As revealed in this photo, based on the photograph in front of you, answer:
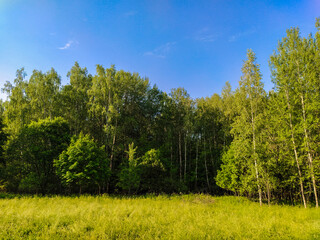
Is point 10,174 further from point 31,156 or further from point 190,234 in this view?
point 190,234

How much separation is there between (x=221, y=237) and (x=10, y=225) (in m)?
9.38

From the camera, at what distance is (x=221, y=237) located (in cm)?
725

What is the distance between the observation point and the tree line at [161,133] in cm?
1697

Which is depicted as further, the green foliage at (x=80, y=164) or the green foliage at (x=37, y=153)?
the green foliage at (x=37, y=153)

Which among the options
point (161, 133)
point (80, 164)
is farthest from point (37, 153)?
point (161, 133)

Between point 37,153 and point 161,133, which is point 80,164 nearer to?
point 37,153

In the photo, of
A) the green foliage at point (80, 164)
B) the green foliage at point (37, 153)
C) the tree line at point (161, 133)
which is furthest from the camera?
the green foliage at point (37, 153)

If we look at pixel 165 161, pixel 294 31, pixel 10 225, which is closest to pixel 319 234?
pixel 10 225

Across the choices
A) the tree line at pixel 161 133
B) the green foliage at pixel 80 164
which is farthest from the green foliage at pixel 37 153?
the green foliage at pixel 80 164

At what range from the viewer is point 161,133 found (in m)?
35.8

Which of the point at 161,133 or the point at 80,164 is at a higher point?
the point at 161,133

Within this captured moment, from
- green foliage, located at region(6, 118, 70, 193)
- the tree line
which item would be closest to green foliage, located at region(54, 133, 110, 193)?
the tree line

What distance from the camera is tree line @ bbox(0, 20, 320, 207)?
55.7 ft

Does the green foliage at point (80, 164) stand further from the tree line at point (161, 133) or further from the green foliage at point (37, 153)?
the green foliage at point (37, 153)
